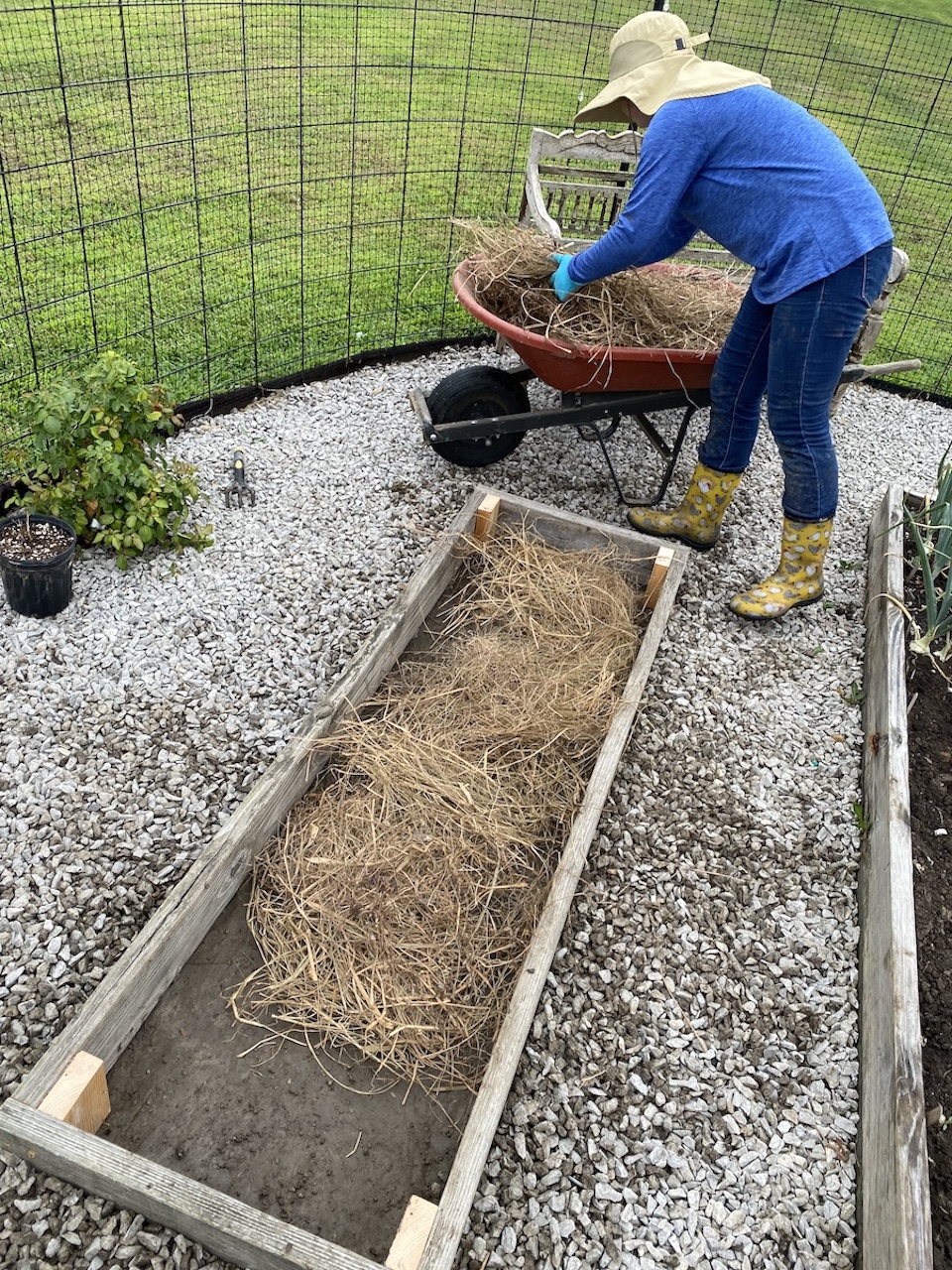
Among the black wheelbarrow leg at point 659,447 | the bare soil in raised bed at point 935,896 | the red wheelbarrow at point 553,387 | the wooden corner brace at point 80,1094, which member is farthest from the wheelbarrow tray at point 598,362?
the wooden corner brace at point 80,1094

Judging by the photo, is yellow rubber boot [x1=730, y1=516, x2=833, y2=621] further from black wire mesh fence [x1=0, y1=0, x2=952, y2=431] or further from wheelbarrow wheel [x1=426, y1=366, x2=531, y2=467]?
black wire mesh fence [x1=0, y1=0, x2=952, y2=431]

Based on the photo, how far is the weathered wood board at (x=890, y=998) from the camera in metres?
1.78

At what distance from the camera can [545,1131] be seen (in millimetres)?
2023

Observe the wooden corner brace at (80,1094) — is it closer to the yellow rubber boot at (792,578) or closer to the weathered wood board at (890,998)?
the weathered wood board at (890,998)

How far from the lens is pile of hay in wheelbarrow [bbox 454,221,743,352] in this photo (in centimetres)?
363

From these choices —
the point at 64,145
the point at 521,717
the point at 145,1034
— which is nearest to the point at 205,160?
the point at 64,145

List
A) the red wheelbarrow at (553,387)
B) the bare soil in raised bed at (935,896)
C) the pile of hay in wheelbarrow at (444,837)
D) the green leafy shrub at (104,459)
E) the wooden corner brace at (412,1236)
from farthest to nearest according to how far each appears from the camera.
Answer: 1. the red wheelbarrow at (553,387)
2. the green leafy shrub at (104,459)
3. the pile of hay in wheelbarrow at (444,837)
4. the bare soil in raised bed at (935,896)
5. the wooden corner brace at (412,1236)

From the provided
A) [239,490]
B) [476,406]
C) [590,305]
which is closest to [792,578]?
[590,305]

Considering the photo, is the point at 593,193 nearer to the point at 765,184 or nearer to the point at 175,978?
the point at 765,184

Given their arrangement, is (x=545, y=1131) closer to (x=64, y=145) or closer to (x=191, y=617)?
(x=191, y=617)

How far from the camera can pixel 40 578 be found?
9.59 feet

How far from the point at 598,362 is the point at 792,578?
43.9 inches

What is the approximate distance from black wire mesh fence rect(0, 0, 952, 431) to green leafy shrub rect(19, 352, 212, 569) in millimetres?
695

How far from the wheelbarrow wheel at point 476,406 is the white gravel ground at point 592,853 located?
139 millimetres
